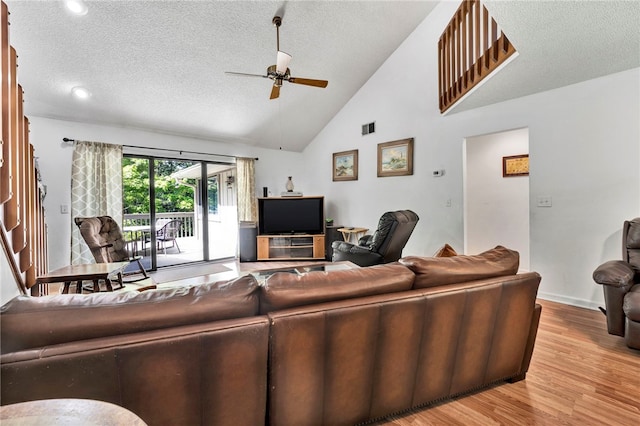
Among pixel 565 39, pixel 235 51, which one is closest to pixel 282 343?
pixel 565 39

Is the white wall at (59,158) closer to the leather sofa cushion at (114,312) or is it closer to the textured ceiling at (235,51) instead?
the textured ceiling at (235,51)

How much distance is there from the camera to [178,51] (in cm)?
331

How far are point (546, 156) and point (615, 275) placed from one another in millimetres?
1513

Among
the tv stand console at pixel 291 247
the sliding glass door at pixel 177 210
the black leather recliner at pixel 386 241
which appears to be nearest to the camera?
the black leather recliner at pixel 386 241

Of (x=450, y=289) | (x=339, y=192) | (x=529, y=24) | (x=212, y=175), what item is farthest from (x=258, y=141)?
(x=450, y=289)

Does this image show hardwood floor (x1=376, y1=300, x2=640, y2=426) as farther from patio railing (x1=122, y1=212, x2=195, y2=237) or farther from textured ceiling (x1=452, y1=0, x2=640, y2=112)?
patio railing (x1=122, y1=212, x2=195, y2=237)

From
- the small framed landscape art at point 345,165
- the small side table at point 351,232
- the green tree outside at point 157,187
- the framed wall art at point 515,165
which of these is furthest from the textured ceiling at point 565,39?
the green tree outside at point 157,187

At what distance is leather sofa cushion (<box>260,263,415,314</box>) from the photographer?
3.73ft

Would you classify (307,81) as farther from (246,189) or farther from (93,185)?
(93,185)

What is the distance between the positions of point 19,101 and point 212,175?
3536 millimetres

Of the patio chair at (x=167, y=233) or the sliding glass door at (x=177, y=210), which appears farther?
the patio chair at (x=167, y=233)

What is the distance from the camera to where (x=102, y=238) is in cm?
331

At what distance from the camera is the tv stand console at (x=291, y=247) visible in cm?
531

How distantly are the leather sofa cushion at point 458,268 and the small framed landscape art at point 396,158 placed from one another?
9.81 ft
